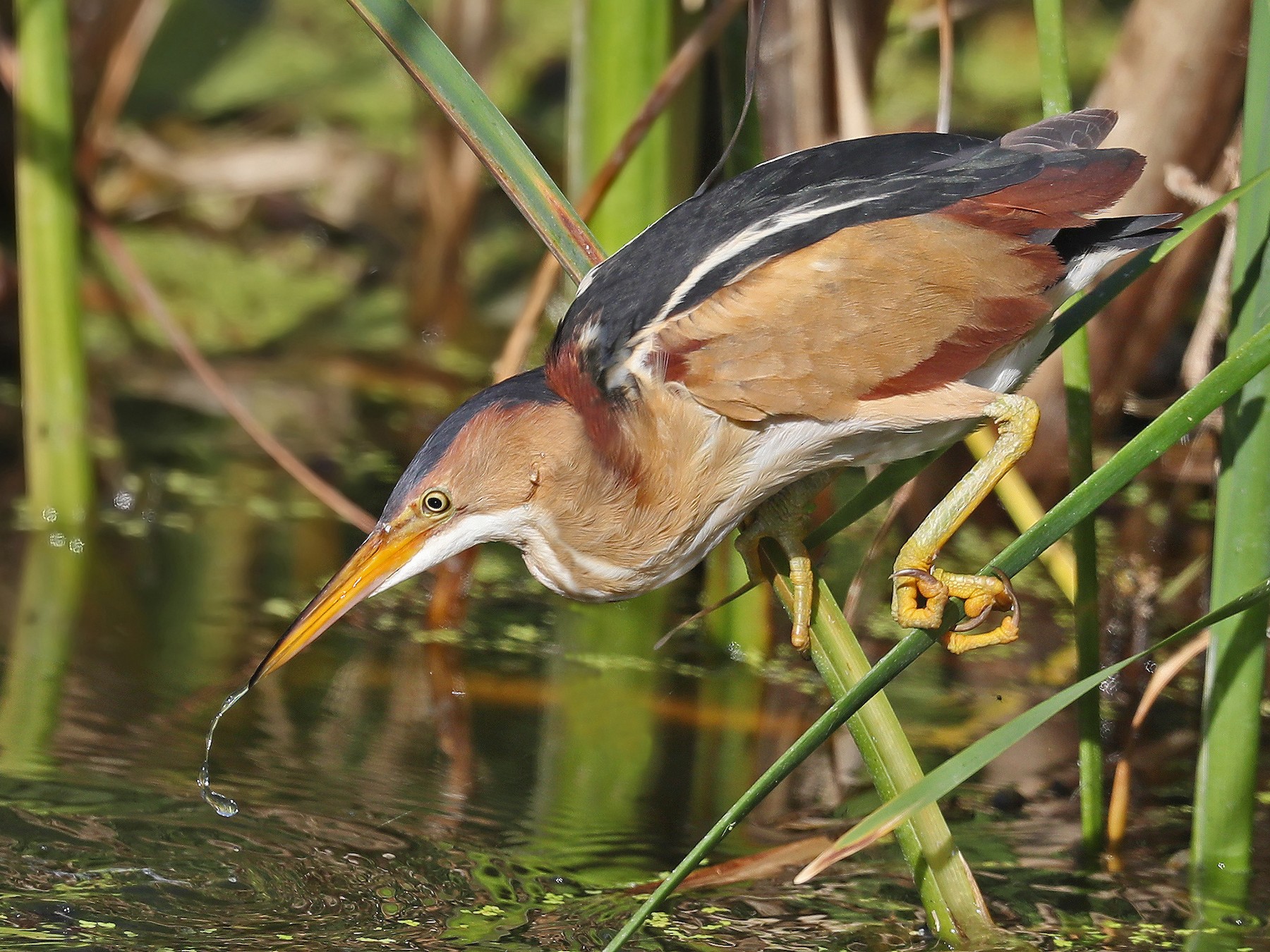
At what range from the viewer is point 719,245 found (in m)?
1.91

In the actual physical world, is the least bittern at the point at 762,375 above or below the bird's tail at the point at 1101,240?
below

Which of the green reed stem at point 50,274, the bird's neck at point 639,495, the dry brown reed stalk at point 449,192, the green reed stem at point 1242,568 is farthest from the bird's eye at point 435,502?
the dry brown reed stalk at point 449,192

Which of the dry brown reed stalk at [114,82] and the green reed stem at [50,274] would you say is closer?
the green reed stem at [50,274]

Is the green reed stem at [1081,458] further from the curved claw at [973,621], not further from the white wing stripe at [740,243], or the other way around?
the white wing stripe at [740,243]

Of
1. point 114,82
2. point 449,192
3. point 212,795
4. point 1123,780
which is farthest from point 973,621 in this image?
point 114,82

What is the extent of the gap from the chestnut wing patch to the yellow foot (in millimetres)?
218

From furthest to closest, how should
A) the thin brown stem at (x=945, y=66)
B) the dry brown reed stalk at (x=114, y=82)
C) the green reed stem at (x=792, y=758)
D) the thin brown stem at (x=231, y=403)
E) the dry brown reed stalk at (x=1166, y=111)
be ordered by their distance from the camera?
the dry brown reed stalk at (x=114, y=82)
the dry brown reed stalk at (x=1166, y=111)
the thin brown stem at (x=231, y=403)
the thin brown stem at (x=945, y=66)
the green reed stem at (x=792, y=758)

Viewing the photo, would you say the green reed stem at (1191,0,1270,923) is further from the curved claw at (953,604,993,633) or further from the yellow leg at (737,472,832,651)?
the yellow leg at (737,472,832,651)

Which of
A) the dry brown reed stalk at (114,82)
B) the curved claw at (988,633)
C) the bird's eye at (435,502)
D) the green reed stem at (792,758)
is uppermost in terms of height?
the dry brown reed stalk at (114,82)

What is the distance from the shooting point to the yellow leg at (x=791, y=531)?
6.49 ft

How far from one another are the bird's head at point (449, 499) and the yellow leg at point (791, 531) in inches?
12.3

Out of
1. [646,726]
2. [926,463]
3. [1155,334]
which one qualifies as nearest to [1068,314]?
[926,463]

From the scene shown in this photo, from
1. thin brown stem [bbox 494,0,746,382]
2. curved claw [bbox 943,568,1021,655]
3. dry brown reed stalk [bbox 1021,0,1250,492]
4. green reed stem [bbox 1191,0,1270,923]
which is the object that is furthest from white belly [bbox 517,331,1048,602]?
dry brown reed stalk [bbox 1021,0,1250,492]

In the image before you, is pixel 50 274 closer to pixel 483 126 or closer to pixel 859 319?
pixel 483 126
